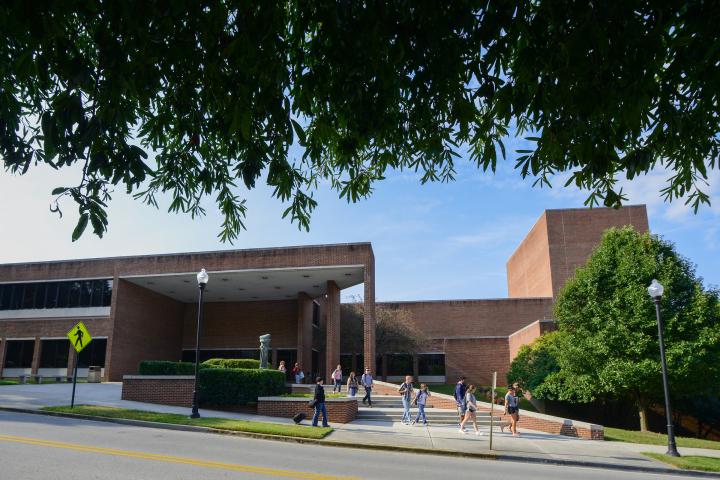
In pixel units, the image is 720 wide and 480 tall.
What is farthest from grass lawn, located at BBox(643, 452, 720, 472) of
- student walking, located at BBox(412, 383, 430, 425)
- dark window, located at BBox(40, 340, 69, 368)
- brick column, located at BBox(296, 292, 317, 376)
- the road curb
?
dark window, located at BBox(40, 340, 69, 368)

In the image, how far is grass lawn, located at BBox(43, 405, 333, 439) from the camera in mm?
14852

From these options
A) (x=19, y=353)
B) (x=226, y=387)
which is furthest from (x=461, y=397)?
(x=19, y=353)

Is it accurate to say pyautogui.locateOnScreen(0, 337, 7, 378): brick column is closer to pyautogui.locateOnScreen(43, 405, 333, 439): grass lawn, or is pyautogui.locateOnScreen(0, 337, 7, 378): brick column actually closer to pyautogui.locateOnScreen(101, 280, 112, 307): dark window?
pyautogui.locateOnScreen(101, 280, 112, 307): dark window

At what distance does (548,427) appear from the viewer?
1836cm

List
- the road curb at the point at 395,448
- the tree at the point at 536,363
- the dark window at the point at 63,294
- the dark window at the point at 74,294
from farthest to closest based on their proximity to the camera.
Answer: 1. the dark window at the point at 63,294
2. the dark window at the point at 74,294
3. the tree at the point at 536,363
4. the road curb at the point at 395,448

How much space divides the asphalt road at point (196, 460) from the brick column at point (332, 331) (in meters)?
17.0

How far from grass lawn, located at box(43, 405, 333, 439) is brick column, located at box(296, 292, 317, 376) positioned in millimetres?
19581

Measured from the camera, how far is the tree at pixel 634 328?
20453mm

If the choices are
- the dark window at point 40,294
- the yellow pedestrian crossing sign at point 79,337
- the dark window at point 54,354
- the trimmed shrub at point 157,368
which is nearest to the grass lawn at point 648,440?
the trimmed shrub at point 157,368

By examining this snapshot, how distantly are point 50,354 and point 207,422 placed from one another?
2388cm

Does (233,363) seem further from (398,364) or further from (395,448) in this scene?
(398,364)

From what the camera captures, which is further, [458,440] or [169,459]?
[458,440]

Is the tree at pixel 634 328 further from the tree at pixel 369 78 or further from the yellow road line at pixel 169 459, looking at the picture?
the tree at pixel 369 78

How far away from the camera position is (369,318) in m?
29.2
